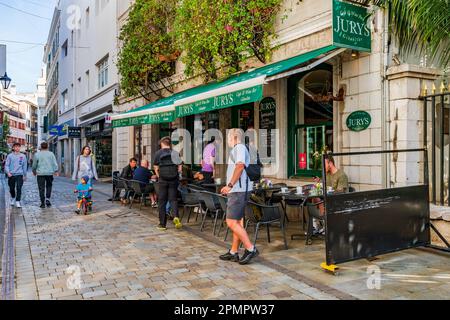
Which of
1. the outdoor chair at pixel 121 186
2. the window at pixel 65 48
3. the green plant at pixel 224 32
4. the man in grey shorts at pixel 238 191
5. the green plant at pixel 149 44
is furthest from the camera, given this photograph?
the window at pixel 65 48

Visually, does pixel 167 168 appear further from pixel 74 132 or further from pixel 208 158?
pixel 74 132

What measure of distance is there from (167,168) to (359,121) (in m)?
3.70

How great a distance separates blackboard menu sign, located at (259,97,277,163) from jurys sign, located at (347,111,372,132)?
2519 millimetres

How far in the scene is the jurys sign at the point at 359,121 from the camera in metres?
6.98

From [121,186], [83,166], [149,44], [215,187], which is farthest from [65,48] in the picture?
[215,187]

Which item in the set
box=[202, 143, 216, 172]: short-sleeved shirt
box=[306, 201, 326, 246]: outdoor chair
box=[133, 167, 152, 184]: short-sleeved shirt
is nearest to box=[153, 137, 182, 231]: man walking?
box=[133, 167, 152, 184]: short-sleeved shirt

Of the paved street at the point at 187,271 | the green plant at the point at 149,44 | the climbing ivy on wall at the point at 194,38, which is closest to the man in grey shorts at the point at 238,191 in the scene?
the paved street at the point at 187,271

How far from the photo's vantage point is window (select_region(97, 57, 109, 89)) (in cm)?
2095

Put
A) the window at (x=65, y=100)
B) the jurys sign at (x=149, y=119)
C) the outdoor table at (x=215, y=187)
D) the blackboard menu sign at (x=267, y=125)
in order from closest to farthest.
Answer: the outdoor table at (x=215, y=187), the blackboard menu sign at (x=267, y=125), the jurys sign at (x=149, y=119), the window at (x=65, y=100)

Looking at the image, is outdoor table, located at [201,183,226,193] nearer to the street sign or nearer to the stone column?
the stone column

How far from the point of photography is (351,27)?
6.59 metres

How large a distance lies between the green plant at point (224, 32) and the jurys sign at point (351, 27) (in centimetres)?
236

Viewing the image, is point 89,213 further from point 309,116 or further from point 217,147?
point 309,116

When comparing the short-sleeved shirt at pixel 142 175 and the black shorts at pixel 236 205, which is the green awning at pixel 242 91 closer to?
the black shorts at pixel 236 205
